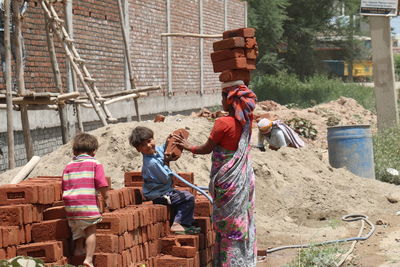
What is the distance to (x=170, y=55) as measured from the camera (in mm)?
21797

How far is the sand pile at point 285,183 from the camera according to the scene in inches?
389

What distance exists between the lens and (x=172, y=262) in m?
6.73

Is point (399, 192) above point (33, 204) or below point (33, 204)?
below

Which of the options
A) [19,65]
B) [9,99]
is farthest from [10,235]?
[19,65]

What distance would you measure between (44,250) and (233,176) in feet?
5.83

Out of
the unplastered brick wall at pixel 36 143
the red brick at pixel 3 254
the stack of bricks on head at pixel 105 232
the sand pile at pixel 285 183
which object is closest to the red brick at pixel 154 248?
the stack of bricks on head at pixel 105 232

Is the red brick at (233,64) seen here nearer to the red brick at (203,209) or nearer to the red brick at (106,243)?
the red brick at (203,209)

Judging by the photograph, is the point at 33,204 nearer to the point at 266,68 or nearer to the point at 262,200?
the point at 262,200

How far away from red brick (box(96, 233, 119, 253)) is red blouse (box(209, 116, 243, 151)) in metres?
1.24

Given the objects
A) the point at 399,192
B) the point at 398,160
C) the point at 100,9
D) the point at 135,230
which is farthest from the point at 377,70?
the point at 135,230

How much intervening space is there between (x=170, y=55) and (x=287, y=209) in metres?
11.9

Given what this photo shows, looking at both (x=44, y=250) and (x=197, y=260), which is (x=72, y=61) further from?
(x=44, y=250)

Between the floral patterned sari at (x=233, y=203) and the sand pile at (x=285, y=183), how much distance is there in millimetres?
2262

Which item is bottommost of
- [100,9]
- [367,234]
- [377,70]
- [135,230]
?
[367,234]
